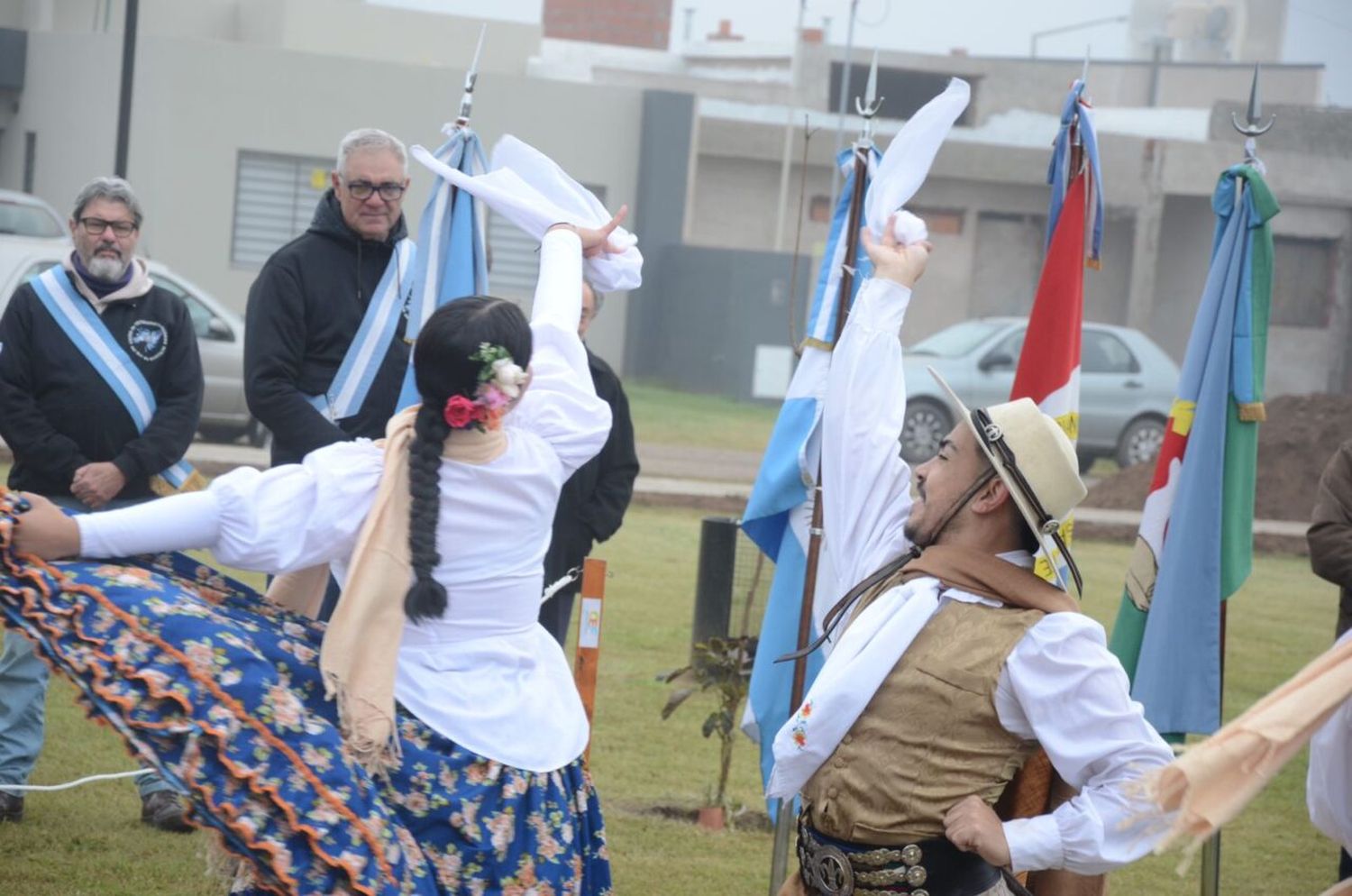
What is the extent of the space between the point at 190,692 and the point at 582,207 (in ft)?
5.77

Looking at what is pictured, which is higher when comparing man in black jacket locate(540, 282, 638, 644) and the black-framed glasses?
the black-framed glasses

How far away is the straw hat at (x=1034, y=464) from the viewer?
3039mm

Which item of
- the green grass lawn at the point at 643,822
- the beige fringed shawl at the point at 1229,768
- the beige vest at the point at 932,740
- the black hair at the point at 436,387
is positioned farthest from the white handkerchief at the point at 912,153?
the green grass lawn at the point at 643,822

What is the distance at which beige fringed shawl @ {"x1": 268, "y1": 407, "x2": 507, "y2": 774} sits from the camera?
10.2 feet

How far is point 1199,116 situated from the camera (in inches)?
1352

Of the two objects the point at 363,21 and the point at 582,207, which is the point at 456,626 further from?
the point at 363,21

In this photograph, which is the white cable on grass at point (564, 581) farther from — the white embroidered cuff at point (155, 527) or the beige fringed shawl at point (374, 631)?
the white embroidered cuff at point (155, 527)

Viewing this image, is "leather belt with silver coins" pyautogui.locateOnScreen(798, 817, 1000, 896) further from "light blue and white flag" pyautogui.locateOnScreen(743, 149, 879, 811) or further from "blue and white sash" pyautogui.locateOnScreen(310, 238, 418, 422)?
"blue and white sash" pyautogui.locateOnScreen(310, 238, 418, 422)

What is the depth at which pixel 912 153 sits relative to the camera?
4.10 m

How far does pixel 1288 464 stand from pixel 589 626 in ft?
51.0

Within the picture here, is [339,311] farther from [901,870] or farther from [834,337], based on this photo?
[901,870]

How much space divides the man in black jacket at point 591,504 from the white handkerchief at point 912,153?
1577 mm

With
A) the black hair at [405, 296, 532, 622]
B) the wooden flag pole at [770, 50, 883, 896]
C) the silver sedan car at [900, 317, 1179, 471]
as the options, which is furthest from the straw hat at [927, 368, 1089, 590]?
the silver sedan car at [900, 317, 1179, 471]

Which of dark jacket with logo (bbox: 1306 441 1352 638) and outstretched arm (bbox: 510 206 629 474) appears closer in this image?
outstretched arm (bbox: 510 206 629 474)
